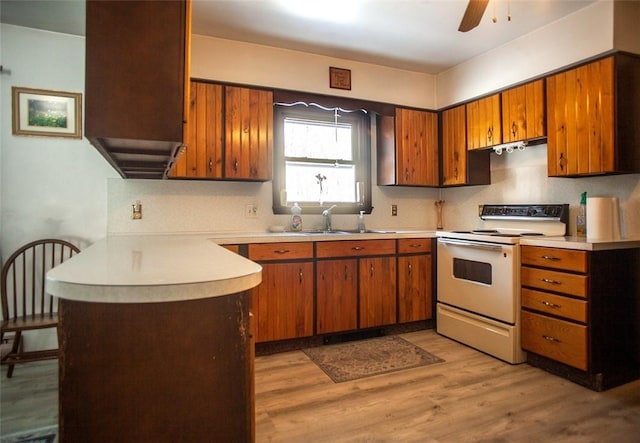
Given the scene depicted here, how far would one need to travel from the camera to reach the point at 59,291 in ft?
3.11

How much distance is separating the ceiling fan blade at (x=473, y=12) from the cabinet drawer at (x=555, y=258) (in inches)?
58.1

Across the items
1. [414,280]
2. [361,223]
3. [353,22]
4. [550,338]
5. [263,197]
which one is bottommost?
[550,338]

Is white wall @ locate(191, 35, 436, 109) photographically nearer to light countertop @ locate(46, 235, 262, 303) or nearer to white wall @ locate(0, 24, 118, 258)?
white wall @ locate(0, 24, 118, 258)

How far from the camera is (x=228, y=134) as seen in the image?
10.1 feet

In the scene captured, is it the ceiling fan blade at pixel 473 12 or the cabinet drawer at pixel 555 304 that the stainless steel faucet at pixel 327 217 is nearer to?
the cabinet drawer at pixel 555 304

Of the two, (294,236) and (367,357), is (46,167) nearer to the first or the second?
(294,236)

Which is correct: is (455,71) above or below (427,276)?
above

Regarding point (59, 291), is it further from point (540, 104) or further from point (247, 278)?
point (540, 104)

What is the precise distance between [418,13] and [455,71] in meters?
1.21

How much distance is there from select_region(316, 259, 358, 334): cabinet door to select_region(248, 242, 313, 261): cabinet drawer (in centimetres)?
16

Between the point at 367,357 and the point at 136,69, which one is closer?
the point at 136,69

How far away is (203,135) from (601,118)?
2.79 meters

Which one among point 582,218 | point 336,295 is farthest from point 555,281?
point 336,295

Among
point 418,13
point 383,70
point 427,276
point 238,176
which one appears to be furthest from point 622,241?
point 238,176
